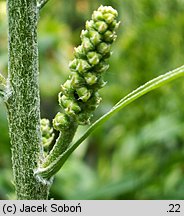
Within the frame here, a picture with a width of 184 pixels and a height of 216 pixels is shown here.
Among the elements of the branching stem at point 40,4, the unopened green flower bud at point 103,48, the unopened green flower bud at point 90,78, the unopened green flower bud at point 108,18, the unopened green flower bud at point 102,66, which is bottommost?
the unopened green flower bud at point 90,78

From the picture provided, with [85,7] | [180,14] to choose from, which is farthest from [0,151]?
[85,7]

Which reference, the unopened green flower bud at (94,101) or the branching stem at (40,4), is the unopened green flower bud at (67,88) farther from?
the branching stem at (40,4)

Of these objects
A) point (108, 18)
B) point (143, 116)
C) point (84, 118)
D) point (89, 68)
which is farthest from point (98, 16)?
point (143, 116)

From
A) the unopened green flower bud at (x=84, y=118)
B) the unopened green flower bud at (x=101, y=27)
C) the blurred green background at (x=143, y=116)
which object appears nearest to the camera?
the unopened green flower bud at (x=101, y=27)

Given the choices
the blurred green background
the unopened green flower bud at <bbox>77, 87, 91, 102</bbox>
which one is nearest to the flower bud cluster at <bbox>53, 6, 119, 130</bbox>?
the unopened green flower bud at <bbox>77, 87, 91, 102</bbox>

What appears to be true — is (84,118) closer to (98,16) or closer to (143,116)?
(98,16)

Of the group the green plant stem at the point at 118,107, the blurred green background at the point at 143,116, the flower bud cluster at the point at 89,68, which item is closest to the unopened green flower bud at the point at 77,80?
the flower bud cluster at the point at 89,68
